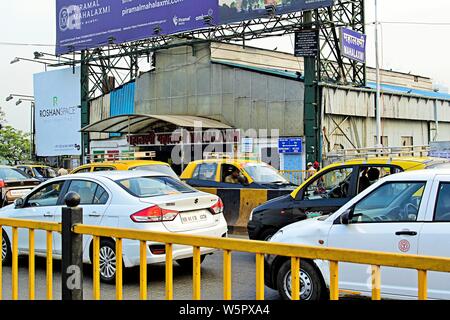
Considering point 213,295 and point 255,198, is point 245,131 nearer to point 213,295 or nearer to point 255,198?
point 255,198

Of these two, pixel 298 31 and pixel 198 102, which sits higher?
pixel 298 31

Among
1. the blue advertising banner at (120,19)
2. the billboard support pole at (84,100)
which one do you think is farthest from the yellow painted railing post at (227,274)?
the billboard support pole at (84,100)

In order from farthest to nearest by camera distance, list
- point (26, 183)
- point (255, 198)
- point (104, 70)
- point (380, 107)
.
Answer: point (104, 70), point (380, 107), point (26, 183), point (255, 198)

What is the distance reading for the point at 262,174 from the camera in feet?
47.2

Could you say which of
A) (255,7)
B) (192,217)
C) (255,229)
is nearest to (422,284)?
(192,217)

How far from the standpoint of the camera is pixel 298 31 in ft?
80.9

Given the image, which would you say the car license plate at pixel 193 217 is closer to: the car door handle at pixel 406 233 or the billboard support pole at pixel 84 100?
the car door handle at pixel 406 233

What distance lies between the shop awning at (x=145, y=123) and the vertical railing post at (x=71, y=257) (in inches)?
866

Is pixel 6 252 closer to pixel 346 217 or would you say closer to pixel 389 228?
pixel 346 217

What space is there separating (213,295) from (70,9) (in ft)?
112

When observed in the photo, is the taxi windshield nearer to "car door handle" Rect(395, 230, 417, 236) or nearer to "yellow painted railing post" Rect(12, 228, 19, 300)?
"car door handle" Rect(395, 230, 417, 236)

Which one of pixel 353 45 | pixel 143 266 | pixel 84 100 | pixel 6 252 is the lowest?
pixel 6 252

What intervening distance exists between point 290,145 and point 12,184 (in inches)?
491
